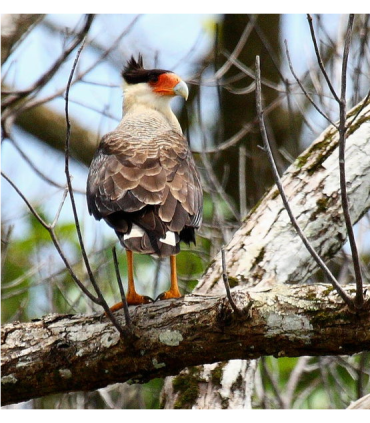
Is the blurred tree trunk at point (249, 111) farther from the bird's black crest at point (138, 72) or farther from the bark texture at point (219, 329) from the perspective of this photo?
the bark texture at point (219, 329)

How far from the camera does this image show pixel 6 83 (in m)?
5.15

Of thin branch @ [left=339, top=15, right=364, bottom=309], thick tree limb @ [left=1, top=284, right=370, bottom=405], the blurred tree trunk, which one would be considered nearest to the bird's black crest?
the blurred tree trunk

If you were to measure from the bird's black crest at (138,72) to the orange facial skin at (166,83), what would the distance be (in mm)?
39

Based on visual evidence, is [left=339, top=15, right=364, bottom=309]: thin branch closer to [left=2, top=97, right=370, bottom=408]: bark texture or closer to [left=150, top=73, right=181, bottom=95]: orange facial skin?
[left=2, top=97, right=370, bottom=408]: bark texture

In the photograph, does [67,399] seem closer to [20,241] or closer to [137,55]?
[20,241]

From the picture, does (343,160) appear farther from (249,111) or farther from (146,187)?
(249,111)

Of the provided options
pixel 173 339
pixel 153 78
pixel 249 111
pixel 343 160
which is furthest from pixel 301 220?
pixel 249 111

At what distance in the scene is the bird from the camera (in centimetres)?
323

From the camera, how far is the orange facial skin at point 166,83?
4785 millimetres

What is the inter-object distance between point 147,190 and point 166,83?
1642 millimetres

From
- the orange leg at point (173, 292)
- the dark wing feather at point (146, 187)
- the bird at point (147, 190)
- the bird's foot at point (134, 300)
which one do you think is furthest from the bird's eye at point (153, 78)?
the bird's foot at point (134, 300)

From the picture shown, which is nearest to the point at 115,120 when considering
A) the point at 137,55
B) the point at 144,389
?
the point at 137,55

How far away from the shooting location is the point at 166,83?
15.8 ft
